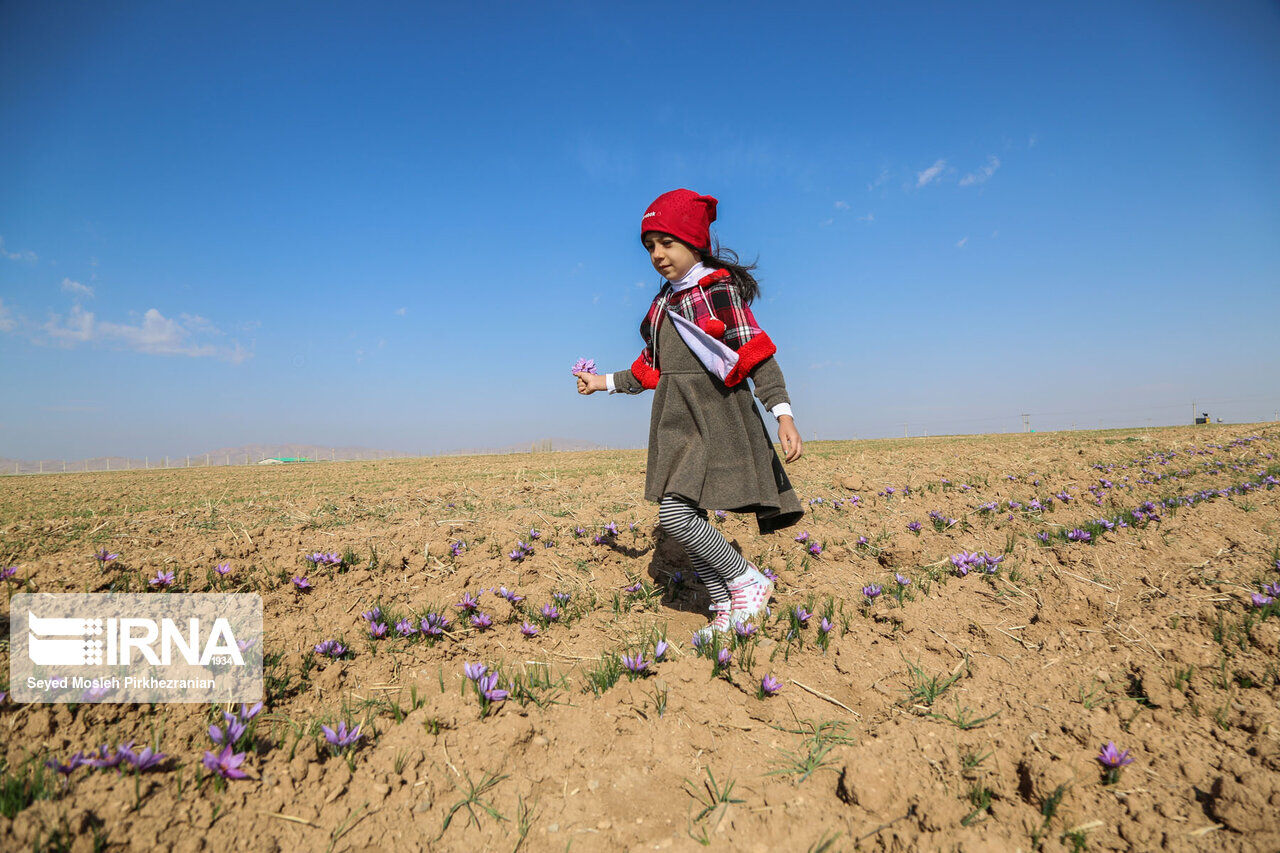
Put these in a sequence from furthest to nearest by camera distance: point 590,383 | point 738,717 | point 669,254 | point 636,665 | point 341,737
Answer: point 590,383 < point 669,254 < point 636,665 < point 738,717 < point 341,737

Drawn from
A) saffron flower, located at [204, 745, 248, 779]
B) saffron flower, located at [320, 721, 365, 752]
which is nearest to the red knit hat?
saffron flower, located at [320, 721, 365, 752]

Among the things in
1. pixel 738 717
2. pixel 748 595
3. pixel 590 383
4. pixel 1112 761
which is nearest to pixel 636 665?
pixel 738 717

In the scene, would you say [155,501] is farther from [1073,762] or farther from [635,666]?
[1073,762]

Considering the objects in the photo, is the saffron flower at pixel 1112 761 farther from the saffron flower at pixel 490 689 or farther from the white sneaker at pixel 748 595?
the saffron flower at pixel 490 689

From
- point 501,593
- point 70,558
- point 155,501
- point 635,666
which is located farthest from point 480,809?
point 155,501

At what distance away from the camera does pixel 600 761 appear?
8.28ft

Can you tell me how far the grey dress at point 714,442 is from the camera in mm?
3850

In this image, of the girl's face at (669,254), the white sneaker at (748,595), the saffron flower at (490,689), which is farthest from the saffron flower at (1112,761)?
the girl's face at (669,254)

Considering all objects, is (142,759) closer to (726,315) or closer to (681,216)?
(726,315)

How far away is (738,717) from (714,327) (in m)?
2.40

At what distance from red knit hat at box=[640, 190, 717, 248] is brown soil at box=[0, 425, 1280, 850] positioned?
270 cm

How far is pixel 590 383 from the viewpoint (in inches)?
187

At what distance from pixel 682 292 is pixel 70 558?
5.02 metres

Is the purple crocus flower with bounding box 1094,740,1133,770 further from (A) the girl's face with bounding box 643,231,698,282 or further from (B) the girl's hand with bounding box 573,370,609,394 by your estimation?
(B) the girl's hand with bounding box 573,370,609,394
